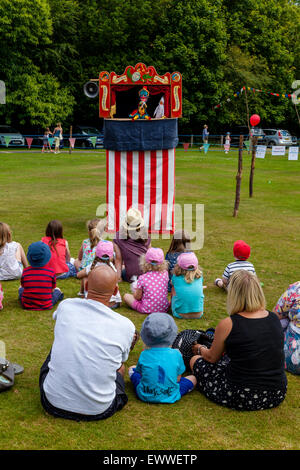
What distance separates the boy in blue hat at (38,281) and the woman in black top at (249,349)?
247 cm

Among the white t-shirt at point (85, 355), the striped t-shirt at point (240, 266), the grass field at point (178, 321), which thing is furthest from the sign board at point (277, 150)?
the white t-shirt at point (85, 355)

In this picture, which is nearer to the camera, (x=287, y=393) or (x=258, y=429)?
(x=258, y=429)

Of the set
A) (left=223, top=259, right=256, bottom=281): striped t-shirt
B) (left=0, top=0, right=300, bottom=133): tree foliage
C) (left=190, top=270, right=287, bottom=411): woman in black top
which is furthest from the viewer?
(left=0, top=0, right=300, bottom=133): tree foliage

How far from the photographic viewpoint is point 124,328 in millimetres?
3539

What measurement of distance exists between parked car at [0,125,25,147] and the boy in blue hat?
26663 millimetres

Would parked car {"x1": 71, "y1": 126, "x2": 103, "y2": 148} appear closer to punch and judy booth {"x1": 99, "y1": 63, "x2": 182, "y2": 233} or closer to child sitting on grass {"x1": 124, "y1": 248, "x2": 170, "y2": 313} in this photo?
punch and judy booth {"x1": 99, "y1": 63, "x2": 182, "y2": 233}

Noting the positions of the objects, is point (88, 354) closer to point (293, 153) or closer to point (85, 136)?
point (293, 153)

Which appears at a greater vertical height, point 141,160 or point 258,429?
point 141,160

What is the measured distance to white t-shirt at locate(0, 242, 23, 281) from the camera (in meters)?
6.52

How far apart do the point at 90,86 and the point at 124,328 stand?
33.4m

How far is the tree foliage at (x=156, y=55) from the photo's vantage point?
33125 mm

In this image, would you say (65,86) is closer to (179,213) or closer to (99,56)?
(99,56)

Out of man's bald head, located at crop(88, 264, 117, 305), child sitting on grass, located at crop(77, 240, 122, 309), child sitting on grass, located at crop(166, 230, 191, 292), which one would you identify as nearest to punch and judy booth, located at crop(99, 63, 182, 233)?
child sitting on grass, located at crop(166, 230, 191, 292)
